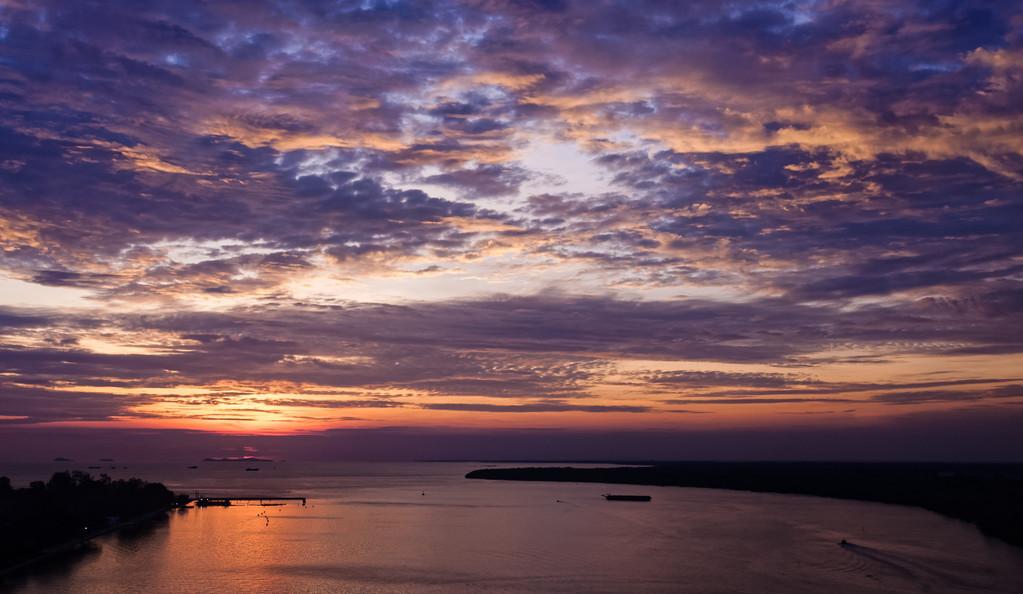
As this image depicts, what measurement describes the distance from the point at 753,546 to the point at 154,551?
60.2m

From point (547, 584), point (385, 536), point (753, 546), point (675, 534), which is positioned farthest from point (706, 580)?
point (385, 536)

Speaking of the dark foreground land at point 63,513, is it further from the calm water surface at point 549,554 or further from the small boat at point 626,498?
the small boat at point 626,498

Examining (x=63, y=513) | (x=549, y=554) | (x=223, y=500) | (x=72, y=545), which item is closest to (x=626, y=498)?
(x=223, y=500)

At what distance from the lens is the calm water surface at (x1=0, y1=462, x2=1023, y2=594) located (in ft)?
205

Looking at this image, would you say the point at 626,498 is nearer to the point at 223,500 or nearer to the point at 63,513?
the point at 223,500

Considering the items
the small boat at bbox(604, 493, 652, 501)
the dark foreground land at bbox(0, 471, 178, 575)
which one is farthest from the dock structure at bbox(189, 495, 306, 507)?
the small boat at bbox(604, 493, 652, 501)

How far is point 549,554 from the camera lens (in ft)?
260

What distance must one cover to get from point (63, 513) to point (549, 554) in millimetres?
53334

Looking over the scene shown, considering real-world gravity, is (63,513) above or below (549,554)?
above

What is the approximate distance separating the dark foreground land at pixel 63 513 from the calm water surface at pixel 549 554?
3432 mm

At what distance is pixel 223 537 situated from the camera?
3900 inches

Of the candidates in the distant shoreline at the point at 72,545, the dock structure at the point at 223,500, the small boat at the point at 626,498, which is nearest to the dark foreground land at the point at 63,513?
the distant shoreline at the point at 72,545

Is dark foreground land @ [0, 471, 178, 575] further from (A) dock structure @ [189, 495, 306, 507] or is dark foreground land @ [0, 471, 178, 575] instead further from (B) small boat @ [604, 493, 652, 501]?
(B) small boat @ [604, 493, 652, 501]

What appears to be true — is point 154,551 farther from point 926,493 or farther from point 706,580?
point 926,493
